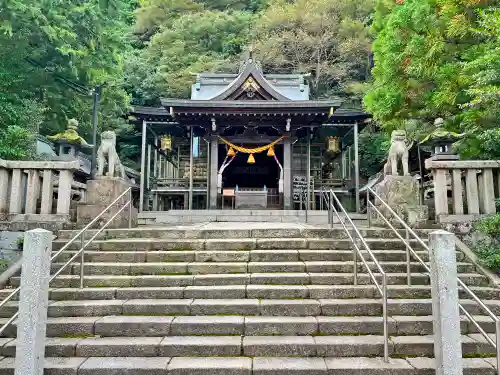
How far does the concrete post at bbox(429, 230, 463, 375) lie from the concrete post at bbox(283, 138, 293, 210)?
9.79 metres

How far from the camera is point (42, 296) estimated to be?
11.2 ft

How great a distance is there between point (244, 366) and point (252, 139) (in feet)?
37.8

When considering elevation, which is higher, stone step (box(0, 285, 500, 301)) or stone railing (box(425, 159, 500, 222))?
stone railing (box(425, 159, 500, 222))

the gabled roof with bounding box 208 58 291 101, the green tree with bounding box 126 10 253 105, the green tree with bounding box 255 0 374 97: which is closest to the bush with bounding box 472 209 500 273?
the gabled roof with bounding box 208 58 291 101

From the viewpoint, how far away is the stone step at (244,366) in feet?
11.3

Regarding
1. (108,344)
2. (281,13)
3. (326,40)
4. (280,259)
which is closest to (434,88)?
(280,259)

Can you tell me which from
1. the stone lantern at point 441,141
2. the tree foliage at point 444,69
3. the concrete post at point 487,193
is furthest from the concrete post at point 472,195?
the stone lantern at point 441,141

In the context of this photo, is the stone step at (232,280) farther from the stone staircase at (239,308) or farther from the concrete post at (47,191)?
the concrete post at (47,191)

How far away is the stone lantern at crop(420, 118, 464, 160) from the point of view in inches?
338

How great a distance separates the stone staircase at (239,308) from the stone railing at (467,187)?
2.39ft

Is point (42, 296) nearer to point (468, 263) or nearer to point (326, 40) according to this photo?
point (468, 263)

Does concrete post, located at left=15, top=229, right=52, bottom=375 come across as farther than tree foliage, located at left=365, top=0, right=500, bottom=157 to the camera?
No

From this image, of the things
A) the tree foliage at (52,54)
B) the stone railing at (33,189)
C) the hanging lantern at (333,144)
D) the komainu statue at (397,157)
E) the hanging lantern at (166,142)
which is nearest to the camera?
the stone railing at (33,189)

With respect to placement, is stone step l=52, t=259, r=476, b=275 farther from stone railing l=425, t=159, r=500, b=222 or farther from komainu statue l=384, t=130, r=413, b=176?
komainu statue l=384, t=130, r=413, b=176
